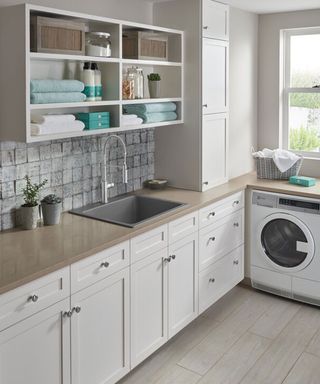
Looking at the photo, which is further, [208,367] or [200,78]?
[200,78]

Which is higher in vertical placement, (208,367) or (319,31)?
(319,31)

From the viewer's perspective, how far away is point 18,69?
238 centimetres

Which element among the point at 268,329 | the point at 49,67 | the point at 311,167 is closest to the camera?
the point at 49,67

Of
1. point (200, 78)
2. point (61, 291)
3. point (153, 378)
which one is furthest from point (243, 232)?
point (61, 291)

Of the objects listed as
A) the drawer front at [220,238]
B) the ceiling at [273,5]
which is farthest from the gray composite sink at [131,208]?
the ceiling at [273,5]

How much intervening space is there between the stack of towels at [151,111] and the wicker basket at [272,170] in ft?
3.55

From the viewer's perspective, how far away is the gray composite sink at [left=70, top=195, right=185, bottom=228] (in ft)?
10.3

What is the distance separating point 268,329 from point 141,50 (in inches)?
80.2

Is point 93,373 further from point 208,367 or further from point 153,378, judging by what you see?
point 208,367

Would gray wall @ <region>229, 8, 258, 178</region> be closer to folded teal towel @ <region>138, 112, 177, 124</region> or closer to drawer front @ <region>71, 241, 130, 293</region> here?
folded teal towel @ <region>138, 112, 177, 124</region>

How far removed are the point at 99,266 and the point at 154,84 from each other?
1.45 meters

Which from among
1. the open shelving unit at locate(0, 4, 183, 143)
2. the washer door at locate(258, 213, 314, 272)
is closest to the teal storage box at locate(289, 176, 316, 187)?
the washer door at locate(258, 213, 314, 272)

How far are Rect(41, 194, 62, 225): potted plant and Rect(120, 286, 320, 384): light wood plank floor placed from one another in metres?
0.99

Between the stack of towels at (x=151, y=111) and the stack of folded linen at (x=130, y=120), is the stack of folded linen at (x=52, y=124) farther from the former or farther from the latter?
the stack of towels at (x=151, y=111)
